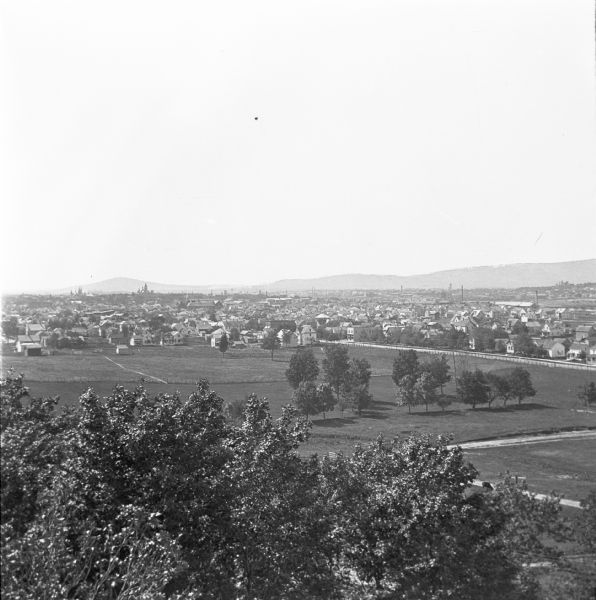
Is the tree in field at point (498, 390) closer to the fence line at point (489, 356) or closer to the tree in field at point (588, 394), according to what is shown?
the fence line at point (489, 356)

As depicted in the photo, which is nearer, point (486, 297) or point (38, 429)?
point (38, 429)

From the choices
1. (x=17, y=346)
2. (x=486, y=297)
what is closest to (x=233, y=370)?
(x=17, y=346)

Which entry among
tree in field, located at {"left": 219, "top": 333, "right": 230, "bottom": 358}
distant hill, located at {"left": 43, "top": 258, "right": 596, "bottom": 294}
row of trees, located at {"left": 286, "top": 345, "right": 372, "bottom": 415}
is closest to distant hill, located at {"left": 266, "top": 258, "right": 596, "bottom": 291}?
distant hill, located at {"left": 43, "top": 258, "right": 596, "bottom": 294}

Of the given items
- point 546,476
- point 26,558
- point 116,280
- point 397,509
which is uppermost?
point 116,280

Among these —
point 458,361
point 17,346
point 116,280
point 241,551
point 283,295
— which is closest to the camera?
point 241,551

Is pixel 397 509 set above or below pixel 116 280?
below

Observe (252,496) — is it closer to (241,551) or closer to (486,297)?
(241,551)

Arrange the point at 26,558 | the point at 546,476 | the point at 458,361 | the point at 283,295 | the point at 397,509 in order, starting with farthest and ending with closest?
1. the point at 283,295
2. the point at 458,361
3. the point at 546,476
4. the point at 397,509
5. the point at 26,558
